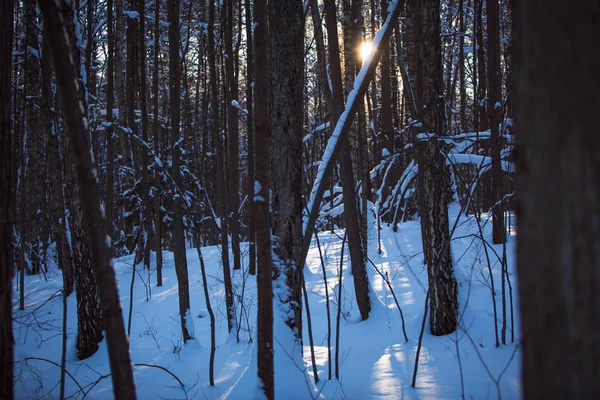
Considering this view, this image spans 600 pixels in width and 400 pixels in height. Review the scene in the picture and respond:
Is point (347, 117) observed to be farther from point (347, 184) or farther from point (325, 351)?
point (325, 351)

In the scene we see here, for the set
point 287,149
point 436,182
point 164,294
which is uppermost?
point 287,149

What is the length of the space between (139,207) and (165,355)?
25.4 feet

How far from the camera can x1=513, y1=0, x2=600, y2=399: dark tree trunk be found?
2.71 feet

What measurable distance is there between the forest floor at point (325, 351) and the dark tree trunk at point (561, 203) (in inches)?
66.1

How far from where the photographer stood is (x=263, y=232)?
2760 millimetres

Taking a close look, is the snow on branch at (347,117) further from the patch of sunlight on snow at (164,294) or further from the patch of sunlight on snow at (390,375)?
the patch of sunlight on snow at (164,294)

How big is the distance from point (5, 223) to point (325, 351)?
4939 mm

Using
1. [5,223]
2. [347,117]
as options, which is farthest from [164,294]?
[347,117]

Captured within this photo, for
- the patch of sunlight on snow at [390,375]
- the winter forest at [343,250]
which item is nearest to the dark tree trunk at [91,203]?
the winter forest at [343,250]

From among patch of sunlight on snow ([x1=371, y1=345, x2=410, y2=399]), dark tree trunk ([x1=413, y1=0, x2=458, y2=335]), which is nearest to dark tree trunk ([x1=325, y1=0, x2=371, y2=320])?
dark tree trunk ([x1=413, y1=0, x2=458, y2=335])

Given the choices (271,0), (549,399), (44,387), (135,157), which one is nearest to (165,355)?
(44,387)

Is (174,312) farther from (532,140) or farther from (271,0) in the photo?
(532,140)

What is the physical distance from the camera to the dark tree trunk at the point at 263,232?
9.04 feet

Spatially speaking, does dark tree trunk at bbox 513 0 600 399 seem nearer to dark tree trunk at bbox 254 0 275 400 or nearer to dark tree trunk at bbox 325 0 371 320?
dark tree trunk at bbox 254 0 275 400
